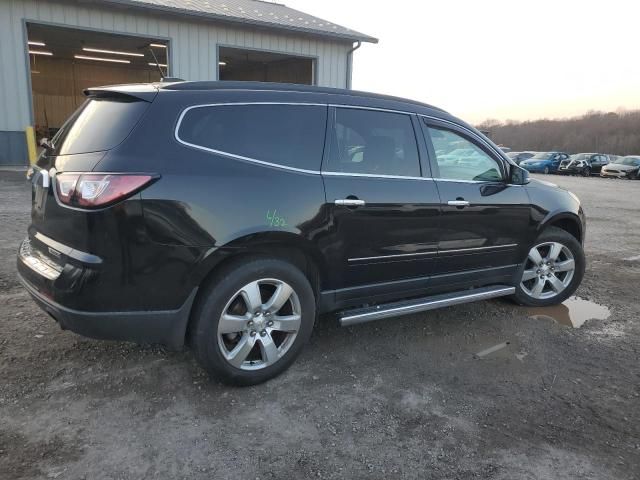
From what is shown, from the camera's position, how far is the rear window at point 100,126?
9.31 feet

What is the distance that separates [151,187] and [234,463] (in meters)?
1.46

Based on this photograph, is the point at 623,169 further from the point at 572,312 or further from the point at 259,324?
the point at 259,324

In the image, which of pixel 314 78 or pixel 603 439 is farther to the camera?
pixel 314 78

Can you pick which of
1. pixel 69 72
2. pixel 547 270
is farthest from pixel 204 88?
pixel 69 72

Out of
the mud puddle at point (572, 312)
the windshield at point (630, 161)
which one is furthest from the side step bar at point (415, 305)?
the windshield at point (630, 161)

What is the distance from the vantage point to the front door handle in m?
3.34

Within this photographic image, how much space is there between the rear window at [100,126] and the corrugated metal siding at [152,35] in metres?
12.5

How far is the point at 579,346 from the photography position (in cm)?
406

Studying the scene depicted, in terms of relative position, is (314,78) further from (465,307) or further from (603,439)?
(603,439)

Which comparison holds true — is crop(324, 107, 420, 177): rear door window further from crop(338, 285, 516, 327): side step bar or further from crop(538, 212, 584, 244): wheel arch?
crop(538, 212, 584, 244): wheel arch

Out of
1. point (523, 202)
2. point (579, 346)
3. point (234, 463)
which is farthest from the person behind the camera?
point (523, 202)

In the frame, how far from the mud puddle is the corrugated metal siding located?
1324cm

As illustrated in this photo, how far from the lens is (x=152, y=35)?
14820mm

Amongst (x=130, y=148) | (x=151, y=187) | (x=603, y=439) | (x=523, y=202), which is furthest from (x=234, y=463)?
(x=523, y=202)
